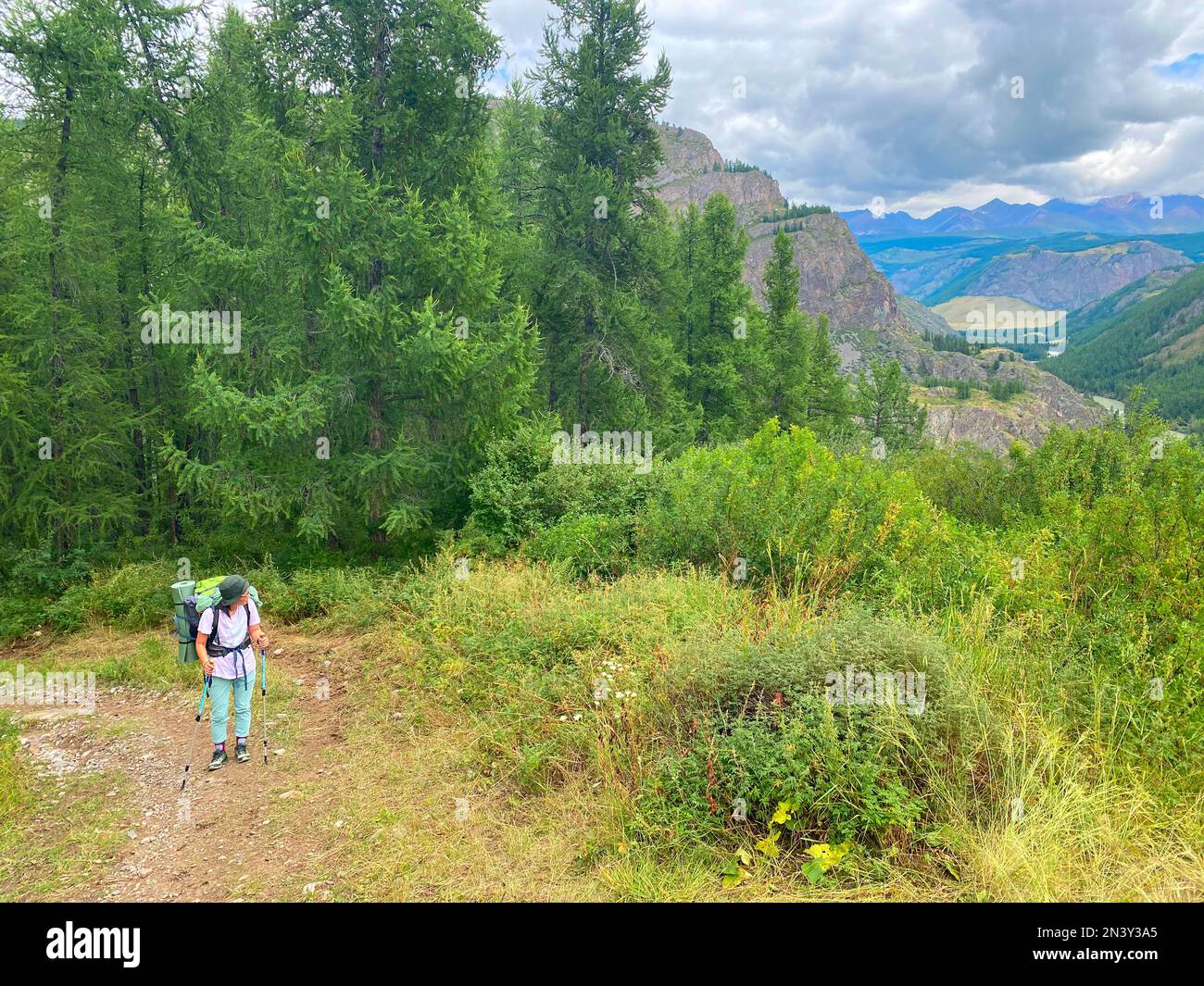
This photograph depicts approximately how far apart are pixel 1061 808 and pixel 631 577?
5300 mm

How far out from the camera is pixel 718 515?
30.0ft

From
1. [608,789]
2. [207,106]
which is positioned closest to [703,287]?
[207,106]

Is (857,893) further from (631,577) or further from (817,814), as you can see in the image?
(631,577)

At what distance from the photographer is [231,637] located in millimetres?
6719
